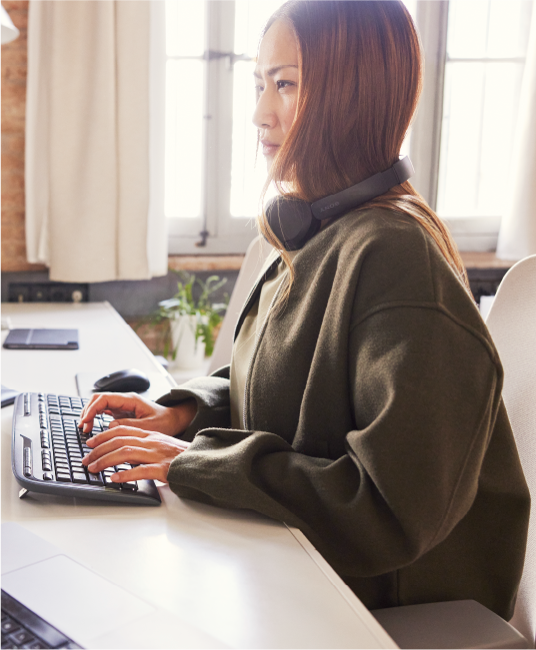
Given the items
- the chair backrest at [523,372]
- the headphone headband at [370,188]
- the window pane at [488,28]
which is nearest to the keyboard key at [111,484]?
the headphone headband at [370,188]

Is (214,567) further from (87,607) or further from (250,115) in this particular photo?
(250,115)

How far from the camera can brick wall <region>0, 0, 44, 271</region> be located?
230 cm

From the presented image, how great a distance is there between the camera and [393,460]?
0.71m

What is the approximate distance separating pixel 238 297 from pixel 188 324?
2.44 ft

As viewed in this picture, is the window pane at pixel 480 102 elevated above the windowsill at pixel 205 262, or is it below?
above

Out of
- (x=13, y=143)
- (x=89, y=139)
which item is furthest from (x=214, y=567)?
(x=13, y=143)

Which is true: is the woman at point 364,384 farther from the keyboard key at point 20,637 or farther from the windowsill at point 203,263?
the windowsill at point 203,263

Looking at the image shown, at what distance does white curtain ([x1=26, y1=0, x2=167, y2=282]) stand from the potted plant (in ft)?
0.61

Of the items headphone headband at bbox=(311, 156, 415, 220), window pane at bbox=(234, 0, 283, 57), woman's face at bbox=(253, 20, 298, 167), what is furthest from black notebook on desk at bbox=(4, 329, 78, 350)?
window pane at bbox=(234, 0, 283, 57)

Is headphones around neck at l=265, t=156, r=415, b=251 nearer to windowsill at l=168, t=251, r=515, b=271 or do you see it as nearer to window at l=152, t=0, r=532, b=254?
window at l=152, t=0, r=532, b=254

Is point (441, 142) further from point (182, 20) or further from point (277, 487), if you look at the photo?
point (277, 487)

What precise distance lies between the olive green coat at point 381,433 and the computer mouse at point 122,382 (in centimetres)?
46

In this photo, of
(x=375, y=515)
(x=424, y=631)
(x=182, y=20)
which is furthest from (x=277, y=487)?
(x=182, y=20)

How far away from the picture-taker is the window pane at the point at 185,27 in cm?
254
